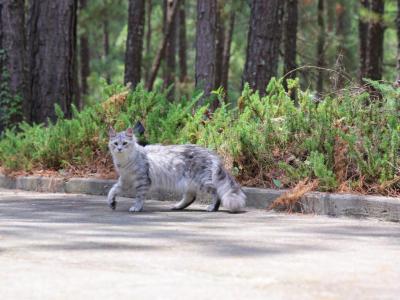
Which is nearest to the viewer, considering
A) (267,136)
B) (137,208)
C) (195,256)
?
(195,256)

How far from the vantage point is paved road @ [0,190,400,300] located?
15.7 ft

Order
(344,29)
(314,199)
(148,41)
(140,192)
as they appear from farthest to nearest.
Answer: (148,41) → (344,29) → (140,192) → (314,199)

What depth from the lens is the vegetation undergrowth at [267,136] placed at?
974 centimetres

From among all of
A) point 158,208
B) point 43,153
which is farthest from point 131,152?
point 43,153

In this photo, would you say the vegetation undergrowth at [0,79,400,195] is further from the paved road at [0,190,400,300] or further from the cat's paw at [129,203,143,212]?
the cat's paw at [129,203,143,212]

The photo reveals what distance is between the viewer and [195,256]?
5.99 metres

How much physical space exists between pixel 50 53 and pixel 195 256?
11.1 meters

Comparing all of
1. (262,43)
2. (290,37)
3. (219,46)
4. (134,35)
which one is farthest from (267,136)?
(219,46)

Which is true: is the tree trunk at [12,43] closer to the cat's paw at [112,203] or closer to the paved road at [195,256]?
the cat's paw at [112,203]

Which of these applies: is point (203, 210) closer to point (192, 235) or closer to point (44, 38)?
point (192, 235)

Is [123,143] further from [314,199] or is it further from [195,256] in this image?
[195,256]

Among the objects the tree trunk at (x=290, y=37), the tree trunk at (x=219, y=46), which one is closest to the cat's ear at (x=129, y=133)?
the tree trunk at (x=290, y=37)

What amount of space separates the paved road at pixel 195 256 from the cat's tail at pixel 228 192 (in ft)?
0.66

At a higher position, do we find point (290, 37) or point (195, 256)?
point (290, 37)
